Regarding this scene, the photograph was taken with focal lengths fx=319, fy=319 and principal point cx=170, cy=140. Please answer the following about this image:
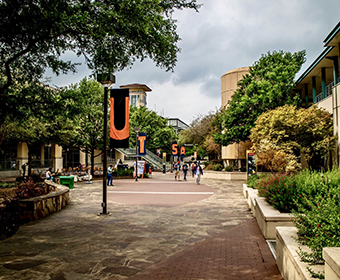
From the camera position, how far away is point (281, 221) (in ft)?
24.4

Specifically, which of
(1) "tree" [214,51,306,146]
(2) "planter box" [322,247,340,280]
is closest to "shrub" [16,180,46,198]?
(2) "planter box" [322,247,340,280]

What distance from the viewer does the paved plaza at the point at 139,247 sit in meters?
5.69

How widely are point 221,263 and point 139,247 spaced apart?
2.04m

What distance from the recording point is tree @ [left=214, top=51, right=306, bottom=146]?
27688 mm

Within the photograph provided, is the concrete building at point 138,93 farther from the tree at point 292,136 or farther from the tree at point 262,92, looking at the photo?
the tree at point 292,136

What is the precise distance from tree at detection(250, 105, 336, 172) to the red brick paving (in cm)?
1324

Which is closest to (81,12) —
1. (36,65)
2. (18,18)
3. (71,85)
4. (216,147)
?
(18,18)

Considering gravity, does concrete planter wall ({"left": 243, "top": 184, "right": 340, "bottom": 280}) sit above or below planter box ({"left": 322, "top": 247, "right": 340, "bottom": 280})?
below

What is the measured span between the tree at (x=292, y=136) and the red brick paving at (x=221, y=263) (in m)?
13.2

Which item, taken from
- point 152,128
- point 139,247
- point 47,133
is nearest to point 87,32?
point 139,247

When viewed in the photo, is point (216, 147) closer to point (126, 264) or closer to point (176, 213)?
point (176, 213)

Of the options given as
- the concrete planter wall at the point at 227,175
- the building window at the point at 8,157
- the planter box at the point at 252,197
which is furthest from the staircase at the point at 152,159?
the planter box at the point at 252,197

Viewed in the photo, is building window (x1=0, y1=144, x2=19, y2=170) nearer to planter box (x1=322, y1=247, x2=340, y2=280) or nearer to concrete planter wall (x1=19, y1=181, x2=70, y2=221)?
concrete planter wall (x1=19, y1=181, x2=70, y2=221)

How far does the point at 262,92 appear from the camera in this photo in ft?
91.7
